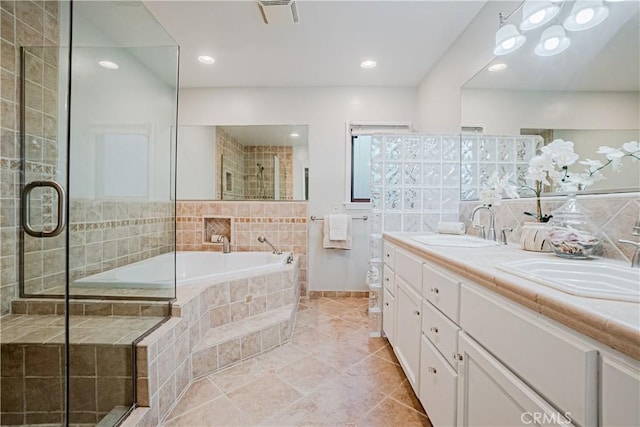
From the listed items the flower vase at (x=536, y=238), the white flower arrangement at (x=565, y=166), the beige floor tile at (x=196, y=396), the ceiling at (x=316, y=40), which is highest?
the ceiling at (x=316, y=40)

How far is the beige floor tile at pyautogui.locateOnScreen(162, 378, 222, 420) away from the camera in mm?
1431

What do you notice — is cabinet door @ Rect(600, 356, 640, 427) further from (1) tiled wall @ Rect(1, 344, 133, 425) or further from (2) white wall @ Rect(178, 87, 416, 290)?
(2) white wall @ Rect(178, 87, 416, 290)

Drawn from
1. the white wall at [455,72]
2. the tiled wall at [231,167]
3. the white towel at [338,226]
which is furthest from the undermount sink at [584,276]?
the tiled wall at [231,167]

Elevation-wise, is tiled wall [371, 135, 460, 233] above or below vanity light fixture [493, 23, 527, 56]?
below

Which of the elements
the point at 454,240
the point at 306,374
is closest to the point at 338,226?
the point at 454,240

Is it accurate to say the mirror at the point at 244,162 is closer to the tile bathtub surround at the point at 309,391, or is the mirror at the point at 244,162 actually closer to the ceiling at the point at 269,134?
the ceiling at the point at 269,134

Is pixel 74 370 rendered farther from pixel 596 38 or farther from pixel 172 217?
pixel 596 38

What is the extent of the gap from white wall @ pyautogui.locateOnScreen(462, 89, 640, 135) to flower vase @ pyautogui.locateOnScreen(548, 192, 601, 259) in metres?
0.32

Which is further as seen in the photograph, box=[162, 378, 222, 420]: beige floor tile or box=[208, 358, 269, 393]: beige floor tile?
box=[208, 358, 269, 393]: beige floor tile

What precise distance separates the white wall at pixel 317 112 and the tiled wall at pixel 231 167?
274mm

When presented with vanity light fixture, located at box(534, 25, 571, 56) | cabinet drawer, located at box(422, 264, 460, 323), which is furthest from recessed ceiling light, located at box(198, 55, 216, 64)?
cabinet drawer, located at box(422, 264, 460, 323)

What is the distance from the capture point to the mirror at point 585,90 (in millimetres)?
1020

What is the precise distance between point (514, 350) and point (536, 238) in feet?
2.57

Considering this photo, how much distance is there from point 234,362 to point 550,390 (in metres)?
1.74
